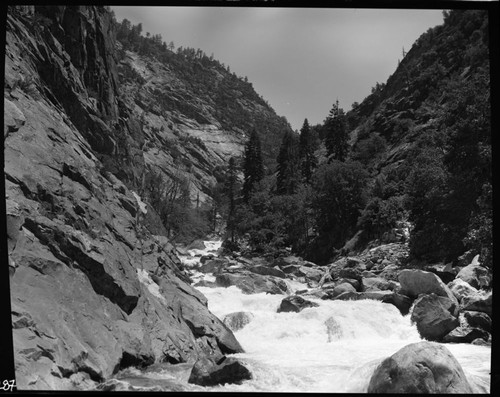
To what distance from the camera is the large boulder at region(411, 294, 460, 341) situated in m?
13.4

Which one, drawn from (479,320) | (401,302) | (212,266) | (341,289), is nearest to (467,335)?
(479,320)

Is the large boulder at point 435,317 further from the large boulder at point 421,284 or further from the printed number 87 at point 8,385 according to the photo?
the printed number 87 at point 8,385

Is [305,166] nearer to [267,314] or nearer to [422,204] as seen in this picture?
[422,204]

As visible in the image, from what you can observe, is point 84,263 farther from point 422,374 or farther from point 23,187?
point 422,374

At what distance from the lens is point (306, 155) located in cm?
6231

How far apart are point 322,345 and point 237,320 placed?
450cm

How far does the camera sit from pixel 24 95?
13.6 m

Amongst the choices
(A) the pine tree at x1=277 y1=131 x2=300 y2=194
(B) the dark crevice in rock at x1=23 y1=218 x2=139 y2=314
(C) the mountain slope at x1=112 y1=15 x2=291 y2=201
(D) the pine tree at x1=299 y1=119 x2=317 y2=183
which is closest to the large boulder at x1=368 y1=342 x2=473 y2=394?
(B) the dark crevice in rock at x1=23 y1=218 x2=139 y2=314

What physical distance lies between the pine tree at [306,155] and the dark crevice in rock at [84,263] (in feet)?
165

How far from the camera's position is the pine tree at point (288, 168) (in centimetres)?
5682

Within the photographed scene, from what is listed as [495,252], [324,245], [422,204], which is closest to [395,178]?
[324,245]

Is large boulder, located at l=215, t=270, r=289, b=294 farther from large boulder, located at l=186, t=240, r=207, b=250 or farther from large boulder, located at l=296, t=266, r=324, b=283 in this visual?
large boulder, located at l=186, t=240, r=207, b=250

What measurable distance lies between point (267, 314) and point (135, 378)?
10.1 m

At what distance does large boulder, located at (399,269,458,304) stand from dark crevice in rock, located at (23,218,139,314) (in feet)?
34.7
